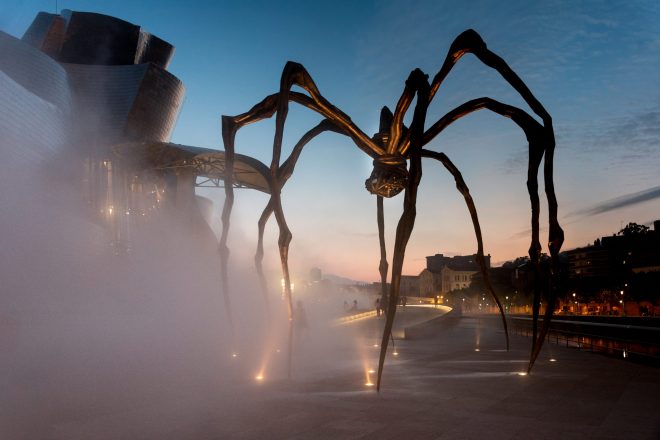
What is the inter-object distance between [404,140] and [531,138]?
1712mm

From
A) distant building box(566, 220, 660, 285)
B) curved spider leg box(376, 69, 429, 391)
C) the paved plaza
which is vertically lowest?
the paved plaza

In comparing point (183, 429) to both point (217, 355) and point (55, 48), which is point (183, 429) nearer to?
point (217, 355)

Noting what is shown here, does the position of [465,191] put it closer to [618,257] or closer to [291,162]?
[291,162]

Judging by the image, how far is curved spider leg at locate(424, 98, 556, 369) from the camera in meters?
6.04

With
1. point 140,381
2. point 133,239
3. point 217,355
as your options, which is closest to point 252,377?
point 140,381

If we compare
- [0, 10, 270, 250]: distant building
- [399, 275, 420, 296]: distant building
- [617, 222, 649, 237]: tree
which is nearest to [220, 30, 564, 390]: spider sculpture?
[0, 10, 270, 250]: distant building

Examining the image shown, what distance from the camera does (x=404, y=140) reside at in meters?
5.90

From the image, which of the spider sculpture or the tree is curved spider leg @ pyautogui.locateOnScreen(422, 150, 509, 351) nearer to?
→ the spider sculpture

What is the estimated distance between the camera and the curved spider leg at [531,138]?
604 centimetres

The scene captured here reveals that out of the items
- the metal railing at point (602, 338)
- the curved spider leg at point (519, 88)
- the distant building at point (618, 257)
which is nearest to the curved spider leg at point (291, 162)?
the curved spider leg at point (519, 88)

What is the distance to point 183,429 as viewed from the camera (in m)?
5.27

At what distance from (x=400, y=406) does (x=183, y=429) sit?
262 cm

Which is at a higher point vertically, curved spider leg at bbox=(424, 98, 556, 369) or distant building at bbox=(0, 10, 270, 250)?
distant building at bbox=(0, 10, 270, 250)

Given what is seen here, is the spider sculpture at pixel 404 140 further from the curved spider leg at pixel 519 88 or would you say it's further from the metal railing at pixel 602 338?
the metal railing at pixel 602 338
